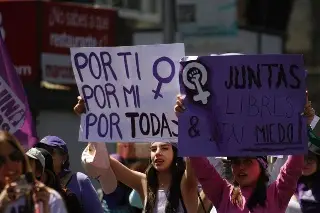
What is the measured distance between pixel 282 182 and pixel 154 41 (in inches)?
526

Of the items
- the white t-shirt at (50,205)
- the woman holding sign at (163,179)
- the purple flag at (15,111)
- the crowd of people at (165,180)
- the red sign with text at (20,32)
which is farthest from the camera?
the red sign with text at (20,32)

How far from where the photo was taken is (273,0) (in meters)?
27.1

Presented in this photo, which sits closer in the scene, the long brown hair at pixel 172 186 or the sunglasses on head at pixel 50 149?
the long brown hair at pixel 172 186

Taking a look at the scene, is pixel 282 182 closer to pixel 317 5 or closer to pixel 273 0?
pixel 273 0

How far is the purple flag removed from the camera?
852 centimetres

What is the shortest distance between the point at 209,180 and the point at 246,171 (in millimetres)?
229

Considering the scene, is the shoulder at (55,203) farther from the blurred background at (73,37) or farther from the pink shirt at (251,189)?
the blurred background at (73,37)

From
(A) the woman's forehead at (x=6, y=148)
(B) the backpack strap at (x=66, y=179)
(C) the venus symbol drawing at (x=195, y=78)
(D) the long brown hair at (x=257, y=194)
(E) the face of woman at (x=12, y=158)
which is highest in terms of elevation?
(C) the venus symbol drawing at (x=195, y=78)

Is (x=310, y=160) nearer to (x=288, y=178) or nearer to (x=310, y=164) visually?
(x=310, y=164)

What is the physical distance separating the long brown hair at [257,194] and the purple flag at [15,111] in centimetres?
186

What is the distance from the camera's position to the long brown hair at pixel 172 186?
7.79 meters

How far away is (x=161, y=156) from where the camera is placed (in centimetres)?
795

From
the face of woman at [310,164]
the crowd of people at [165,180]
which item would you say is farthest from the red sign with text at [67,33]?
the face of woman at [310,164]

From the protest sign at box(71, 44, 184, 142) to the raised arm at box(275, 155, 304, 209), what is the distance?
1126 millimetres
